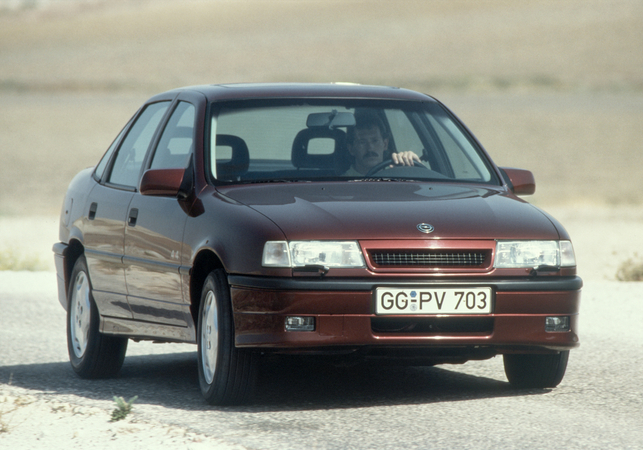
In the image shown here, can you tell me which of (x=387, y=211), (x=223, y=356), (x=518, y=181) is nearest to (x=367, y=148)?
(x=518, y=181)

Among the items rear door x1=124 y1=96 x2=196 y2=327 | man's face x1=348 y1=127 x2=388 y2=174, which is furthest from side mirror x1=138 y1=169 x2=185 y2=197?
man's face x1=348 y1=127 x2=388 y2=174

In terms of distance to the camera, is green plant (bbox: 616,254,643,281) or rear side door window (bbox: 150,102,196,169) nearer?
rear side door window (bbox: 150,102,196,169)

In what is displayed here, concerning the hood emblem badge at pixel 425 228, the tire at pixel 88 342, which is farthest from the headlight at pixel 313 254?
the tire at pixel 88 342

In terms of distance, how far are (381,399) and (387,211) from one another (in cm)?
106

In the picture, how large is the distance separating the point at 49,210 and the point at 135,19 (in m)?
71.5

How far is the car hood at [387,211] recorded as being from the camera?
19.2ft

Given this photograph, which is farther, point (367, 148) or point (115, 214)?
point (115, 214)

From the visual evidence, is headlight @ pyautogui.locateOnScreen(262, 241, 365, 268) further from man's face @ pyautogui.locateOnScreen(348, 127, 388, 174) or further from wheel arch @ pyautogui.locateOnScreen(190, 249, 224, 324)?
man's face @ pyautogui.locateOnScreen(348, 127, 388, 174)

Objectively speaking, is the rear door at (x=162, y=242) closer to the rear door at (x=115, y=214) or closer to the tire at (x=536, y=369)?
the rear door at (x=115, y=214)

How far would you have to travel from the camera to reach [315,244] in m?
5.80

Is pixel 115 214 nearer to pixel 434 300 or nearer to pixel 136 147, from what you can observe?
pixel 136 147

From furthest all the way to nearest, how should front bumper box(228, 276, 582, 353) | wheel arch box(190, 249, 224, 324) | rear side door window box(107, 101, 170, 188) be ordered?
rear side door window box(107, 101, 170, 188)
wheel arch box(190, 249, 224, 324)
front bumper box(228, 276, 582, 353)

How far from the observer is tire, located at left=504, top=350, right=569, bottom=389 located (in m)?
6.64

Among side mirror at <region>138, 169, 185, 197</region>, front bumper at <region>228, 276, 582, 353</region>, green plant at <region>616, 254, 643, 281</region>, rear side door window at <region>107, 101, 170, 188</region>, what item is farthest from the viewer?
green plant at <region>616, 254, 643, 281</region>
